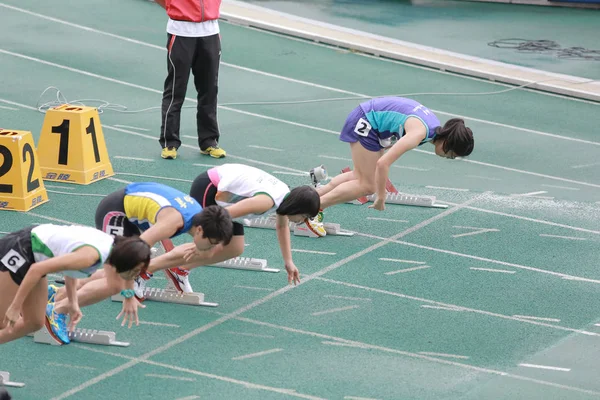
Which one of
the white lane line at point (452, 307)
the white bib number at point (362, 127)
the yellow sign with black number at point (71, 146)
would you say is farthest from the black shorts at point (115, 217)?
the yellow sign with black number at point (71, 146)

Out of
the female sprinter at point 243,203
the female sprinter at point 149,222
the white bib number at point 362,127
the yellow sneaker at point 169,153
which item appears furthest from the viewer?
the yellow sneaker at point 169,153

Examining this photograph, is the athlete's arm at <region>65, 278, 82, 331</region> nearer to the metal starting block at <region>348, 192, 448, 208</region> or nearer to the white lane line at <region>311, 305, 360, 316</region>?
the white lane line at <region>311, 305, 360, 316</region>

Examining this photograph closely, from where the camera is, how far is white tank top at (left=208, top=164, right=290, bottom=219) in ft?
24.9

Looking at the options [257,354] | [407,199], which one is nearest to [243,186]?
[257,354]

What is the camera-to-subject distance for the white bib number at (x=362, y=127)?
363 inches

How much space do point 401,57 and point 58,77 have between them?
16.0 ft

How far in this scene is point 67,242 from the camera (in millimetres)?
6297

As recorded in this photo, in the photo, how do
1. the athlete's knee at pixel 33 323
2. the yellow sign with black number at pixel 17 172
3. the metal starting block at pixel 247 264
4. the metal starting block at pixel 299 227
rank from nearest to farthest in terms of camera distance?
1. the athlete's knee at pixel 33 323
2. the metal starting block at pixel 247 264
3. the metal starting block at pixel 299 227
4. the yellow sign with black number at pixel 17 172

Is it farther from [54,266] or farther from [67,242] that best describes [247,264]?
[54,266]

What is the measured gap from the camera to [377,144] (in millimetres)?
9305

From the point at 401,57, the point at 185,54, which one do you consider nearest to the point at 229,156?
the point at 185,54

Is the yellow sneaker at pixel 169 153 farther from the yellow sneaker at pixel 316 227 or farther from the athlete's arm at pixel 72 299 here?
the athlete's arm at pixel 72 299

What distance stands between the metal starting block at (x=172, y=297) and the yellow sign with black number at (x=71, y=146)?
2812 mm

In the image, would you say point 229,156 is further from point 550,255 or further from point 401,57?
point 401,57
